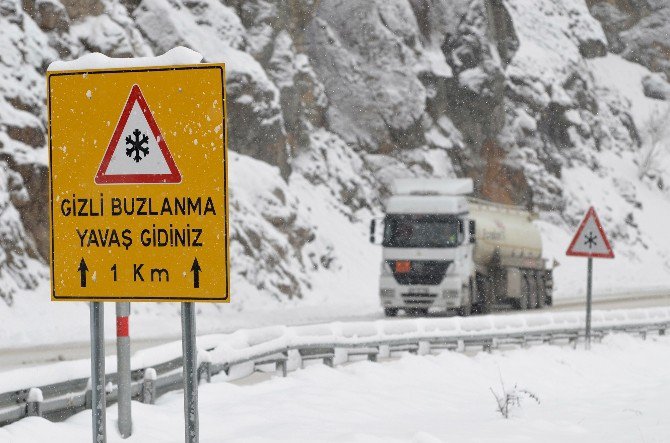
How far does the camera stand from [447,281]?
94.5ft

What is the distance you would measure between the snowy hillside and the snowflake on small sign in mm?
19507

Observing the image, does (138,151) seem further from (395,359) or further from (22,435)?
(395,359)

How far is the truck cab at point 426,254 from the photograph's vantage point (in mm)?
28859

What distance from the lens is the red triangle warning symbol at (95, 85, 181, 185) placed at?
16.2ft

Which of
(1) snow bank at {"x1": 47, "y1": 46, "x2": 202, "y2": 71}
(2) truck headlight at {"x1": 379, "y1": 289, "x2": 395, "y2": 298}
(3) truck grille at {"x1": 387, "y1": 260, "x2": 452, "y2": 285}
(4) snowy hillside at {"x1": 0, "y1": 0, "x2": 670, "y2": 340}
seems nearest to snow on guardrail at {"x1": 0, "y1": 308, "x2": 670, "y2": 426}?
(1) snow bank at {"x1": 47, "y1": 46, "x2": 202, "y2": 71}

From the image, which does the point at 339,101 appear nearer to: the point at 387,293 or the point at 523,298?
the point at 523,298

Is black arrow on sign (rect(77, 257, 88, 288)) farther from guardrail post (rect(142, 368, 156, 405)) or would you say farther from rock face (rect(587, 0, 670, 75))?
rock face (rect(587, 0, 670, 75))

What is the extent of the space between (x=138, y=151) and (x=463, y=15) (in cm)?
4999

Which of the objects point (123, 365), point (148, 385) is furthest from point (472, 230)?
point (123, 365)

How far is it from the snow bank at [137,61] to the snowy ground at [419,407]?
385cm

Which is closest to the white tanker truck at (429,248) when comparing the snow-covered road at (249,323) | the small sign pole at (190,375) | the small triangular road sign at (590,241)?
the snow-covered road at (249,323)

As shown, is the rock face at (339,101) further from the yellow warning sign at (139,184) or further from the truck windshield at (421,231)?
the yellow warning sign at (139,184)

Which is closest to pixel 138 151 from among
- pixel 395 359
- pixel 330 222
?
pixel 395 359

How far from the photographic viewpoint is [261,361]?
14164 mm
